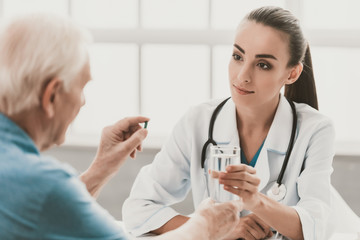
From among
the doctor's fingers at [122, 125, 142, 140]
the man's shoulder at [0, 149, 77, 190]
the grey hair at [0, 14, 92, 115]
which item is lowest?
the doctor's fingers at [122, 125, 142, 140]

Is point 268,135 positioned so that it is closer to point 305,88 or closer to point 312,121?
point 312,121

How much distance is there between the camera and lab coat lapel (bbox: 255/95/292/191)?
6.62 feet

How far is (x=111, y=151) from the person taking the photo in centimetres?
180

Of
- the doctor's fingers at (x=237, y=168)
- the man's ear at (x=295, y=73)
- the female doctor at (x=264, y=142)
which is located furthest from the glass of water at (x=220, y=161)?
the man's ear at (x=295, y=73)

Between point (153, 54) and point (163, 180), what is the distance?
225 centimetres

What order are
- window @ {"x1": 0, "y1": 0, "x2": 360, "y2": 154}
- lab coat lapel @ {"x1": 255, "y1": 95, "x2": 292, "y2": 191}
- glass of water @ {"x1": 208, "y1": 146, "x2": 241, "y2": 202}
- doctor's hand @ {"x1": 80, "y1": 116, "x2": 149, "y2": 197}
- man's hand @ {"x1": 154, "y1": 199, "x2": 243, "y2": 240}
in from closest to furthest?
man's hand @ {"x1": 154, "y1": 199, "x2": 243, "y2": 240} → glass of water @ {"x1": 208, "y1": 146, "x2": 241, "y2": 202} → doctor's hand @ {"x1": 80, "y1": 116, "x2": 149, "y2": 197} → lab coat lapel @ {"x1": 255, "y1": 95, "x2": 292, "y2": 191} → window @ {"x1": 0, "y1": 0, "x2": 360, "y2": 154}

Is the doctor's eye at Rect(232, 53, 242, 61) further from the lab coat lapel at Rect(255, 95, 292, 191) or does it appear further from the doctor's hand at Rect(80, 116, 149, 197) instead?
the doctor's hand at Rect(80, 116, 149, 197)

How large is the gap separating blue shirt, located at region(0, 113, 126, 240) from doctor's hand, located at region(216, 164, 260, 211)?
527mm

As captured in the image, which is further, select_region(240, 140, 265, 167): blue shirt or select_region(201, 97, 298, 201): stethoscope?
select_region(240, 140, 265, 167): blue shirt

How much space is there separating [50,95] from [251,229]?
911mm

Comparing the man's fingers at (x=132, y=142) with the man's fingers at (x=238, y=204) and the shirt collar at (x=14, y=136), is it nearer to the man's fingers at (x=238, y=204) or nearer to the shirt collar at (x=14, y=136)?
the man's fingers at (x=238, y=204)

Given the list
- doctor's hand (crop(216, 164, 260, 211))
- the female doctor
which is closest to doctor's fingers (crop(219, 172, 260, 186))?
doctor's hand (crop(216, 164, 260, 211))

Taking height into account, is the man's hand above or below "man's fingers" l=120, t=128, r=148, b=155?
below

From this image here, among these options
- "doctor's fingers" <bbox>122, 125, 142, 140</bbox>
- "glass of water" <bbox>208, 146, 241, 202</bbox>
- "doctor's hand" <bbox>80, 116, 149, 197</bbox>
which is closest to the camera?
"glass of water" <bbox>208, 146, 241, 202</bbox>
